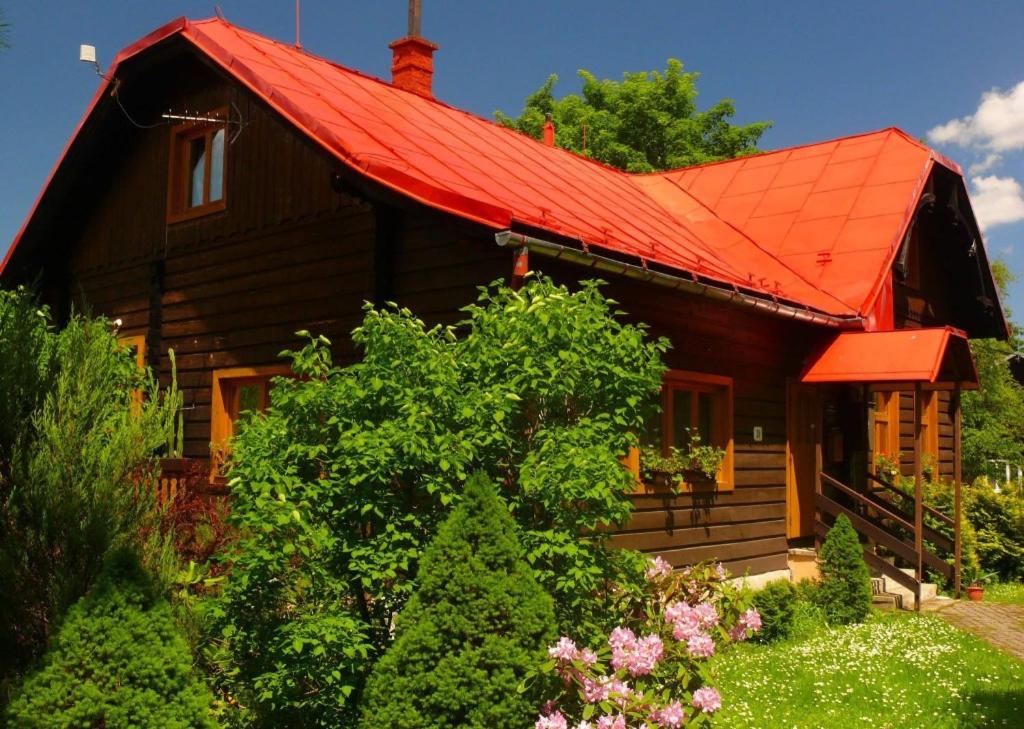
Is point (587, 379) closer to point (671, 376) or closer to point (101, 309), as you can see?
point (671, 376)

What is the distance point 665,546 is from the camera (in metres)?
10.3

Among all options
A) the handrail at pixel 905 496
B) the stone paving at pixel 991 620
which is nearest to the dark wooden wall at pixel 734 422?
the stone paving at pixel 991 620

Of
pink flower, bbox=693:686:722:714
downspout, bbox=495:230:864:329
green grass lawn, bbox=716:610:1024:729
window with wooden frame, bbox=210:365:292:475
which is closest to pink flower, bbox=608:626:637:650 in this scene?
pink flower, bbox=693:686:722:714

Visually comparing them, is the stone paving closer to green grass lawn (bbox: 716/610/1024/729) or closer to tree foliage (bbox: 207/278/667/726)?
green grass lawn (bbox: 716/610/1024/729)

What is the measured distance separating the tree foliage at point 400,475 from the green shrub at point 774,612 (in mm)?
3906

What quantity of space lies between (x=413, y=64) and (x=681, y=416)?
6.40m

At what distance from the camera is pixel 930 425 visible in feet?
57.4

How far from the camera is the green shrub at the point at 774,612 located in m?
9.45

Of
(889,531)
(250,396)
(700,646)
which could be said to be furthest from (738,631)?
(889,531)

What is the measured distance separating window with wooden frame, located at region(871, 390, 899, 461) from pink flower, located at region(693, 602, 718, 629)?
10261 mm

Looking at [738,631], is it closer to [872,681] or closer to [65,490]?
[872,681]

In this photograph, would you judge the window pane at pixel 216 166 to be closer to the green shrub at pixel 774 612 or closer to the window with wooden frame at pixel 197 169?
the window with wooden frame at pixel 197 169

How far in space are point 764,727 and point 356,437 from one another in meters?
3.48

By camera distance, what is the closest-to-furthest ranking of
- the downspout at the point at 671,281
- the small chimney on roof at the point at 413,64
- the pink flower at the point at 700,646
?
the pink flower at the point at 700,646 < the downspout at the point at 671,281 < the small chimney on roof at the point at 413,64
